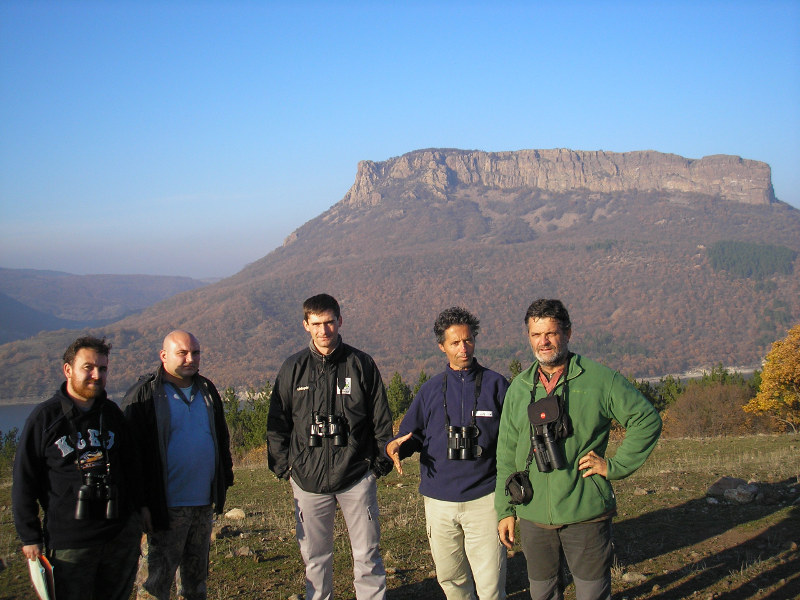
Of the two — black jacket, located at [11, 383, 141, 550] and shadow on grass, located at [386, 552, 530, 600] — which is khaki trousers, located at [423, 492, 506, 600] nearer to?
shadow on grass, located at [386, 552, 530, 600]

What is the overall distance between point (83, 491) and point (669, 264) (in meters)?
199

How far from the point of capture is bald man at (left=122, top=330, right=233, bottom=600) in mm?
4168

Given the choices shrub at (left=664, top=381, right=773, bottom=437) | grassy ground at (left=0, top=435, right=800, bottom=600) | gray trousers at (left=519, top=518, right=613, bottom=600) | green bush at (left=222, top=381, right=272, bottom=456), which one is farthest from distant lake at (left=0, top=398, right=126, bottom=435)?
gray trousers at (left=519, top=518, right=613, bottom=600)

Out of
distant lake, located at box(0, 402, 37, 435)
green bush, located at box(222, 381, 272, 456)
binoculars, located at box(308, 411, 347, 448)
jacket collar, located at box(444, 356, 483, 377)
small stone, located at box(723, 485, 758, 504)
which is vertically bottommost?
distant lake, located at box(0, 402, 37, 435)

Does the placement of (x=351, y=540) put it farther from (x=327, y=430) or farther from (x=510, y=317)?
(x=510, y=317)

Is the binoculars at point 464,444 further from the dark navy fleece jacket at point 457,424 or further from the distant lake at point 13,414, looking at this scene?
the distant lake at point 13,414

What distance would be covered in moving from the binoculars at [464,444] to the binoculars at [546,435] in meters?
0.69

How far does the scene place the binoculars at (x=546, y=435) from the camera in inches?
142

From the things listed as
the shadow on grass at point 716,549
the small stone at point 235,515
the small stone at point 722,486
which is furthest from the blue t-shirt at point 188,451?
the small stone at point 722,486

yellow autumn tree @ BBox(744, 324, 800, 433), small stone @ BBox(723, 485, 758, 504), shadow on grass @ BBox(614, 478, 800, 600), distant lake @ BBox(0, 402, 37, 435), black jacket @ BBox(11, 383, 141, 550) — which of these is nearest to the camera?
black jacket @ BBox(11, 383, 141, 550)

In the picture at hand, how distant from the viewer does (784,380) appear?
3023 centimetres

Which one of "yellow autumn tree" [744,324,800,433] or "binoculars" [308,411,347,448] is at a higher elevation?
"binoculars" [308,411,347,448]

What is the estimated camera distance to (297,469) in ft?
14.9

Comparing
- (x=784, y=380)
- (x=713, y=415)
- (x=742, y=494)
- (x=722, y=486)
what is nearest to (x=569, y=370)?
(x=742, y=494)
